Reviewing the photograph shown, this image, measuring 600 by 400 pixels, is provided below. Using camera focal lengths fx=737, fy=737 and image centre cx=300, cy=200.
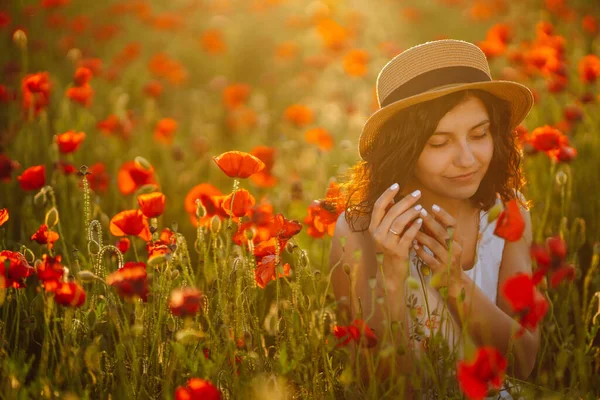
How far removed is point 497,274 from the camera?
2361mm

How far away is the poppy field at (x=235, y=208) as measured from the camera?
71.6 inches

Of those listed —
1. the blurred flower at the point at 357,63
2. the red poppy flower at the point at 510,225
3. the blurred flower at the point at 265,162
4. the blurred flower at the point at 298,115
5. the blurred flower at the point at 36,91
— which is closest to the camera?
the red poppy flower at the point at 510,225

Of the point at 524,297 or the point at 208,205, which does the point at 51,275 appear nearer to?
the point at 208,205

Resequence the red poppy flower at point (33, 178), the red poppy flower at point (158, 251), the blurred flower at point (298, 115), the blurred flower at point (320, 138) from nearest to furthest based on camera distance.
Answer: the red poppy flower at point (158, 251), the red poppy flower at point (33, 178), the blurred flower at point (320, 138), the blurred flower at point (298, 115)

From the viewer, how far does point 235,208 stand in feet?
6.81

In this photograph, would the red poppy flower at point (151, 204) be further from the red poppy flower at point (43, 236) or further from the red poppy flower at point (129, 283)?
the red poppy flower at point (129, 283)

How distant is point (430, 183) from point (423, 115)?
20cm

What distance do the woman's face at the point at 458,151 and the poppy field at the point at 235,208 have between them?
0.88ft

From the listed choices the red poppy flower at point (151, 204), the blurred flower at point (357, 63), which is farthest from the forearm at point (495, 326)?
the blurred flower at point (357, 63)

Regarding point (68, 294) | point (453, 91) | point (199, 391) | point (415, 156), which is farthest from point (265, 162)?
point (199, 391)

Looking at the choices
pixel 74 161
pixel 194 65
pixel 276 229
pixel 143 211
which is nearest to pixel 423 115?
pixel 276 229

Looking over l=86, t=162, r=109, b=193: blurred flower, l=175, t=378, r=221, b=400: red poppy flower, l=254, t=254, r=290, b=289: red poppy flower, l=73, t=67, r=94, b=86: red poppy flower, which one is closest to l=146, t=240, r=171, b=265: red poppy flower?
l=254, t=254, r=290, b=289: red poppy flower

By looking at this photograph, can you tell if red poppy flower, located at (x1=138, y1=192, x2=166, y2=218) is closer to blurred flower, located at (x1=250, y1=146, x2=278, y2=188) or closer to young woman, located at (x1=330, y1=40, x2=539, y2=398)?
young woman, located at (x1=330, y1=40, x2=539, y2=398)

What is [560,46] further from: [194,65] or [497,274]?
[194,65]
